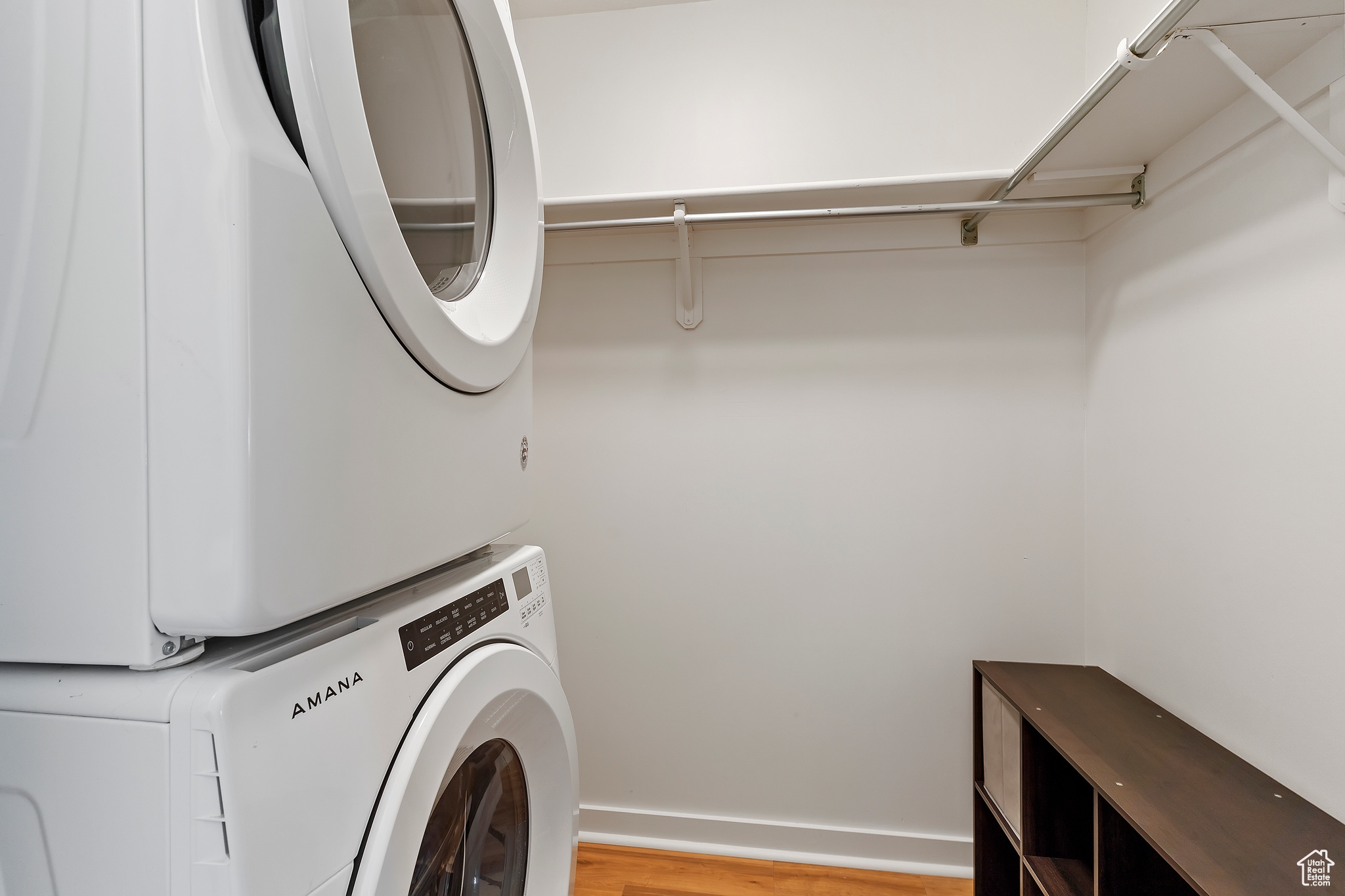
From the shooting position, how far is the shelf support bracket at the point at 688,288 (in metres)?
1.71

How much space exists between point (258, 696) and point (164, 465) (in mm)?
165

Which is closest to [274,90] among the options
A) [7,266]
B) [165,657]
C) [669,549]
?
[7,266]

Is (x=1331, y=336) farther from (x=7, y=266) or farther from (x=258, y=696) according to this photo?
(x=7, y=266)

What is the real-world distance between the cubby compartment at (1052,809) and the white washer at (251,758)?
123cm

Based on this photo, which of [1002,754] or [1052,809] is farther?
[1002,754]

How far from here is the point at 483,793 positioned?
31.7 inches

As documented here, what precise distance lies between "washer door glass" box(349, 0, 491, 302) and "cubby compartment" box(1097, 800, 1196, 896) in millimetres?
1336

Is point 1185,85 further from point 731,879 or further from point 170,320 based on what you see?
point 731,879

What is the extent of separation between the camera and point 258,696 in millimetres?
431

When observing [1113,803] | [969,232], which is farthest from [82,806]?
[969,232]

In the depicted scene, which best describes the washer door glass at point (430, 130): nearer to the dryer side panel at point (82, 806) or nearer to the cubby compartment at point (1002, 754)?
the dryer side panel at point (82, 806)

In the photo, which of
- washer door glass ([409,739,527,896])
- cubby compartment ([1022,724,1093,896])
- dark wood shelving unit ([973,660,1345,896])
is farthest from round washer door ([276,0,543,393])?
cubby compartment ([1022,724,1093,896])

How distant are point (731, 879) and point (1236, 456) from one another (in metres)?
1.52

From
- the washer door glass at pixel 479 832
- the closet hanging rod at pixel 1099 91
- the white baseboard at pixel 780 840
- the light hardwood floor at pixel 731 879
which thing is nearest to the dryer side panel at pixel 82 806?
the washer door glass at pixel 479 832
